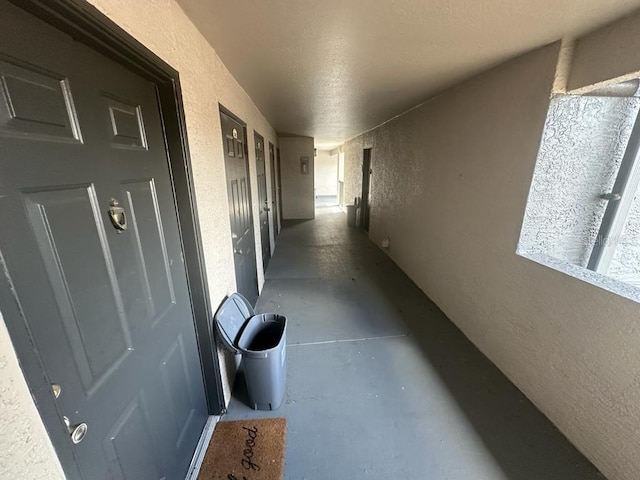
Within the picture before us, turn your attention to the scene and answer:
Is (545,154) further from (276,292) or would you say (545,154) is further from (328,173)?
(328,173)

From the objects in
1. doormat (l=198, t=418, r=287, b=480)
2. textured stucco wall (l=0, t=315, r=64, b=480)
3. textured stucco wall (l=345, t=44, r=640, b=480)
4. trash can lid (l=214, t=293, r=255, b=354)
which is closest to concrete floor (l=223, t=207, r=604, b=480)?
doormat (l=198, t=418, r=287, b=480)

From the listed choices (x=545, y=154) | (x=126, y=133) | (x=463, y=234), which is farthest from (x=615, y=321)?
(x=126, y=133)

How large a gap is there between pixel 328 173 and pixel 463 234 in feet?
36.7

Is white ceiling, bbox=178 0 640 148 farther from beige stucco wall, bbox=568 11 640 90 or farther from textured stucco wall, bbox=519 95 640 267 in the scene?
textured stucco wall, bbox=519 95 640 267

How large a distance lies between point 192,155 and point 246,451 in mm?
1673

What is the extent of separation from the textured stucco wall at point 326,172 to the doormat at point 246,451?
1206cm

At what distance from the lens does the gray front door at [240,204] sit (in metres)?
2.06

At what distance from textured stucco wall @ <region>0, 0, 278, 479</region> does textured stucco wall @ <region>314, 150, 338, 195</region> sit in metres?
10.7

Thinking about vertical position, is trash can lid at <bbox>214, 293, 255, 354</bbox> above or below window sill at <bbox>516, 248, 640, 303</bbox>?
below

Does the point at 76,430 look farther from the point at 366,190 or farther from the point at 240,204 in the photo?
the point at 366,190

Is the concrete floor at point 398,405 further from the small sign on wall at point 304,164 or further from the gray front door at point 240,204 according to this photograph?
the small sign on wall at point 304,164

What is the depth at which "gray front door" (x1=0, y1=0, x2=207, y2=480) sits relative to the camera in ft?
1.96

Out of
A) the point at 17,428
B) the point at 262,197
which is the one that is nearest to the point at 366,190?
the point at 262,197

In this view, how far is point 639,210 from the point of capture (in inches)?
70.5
